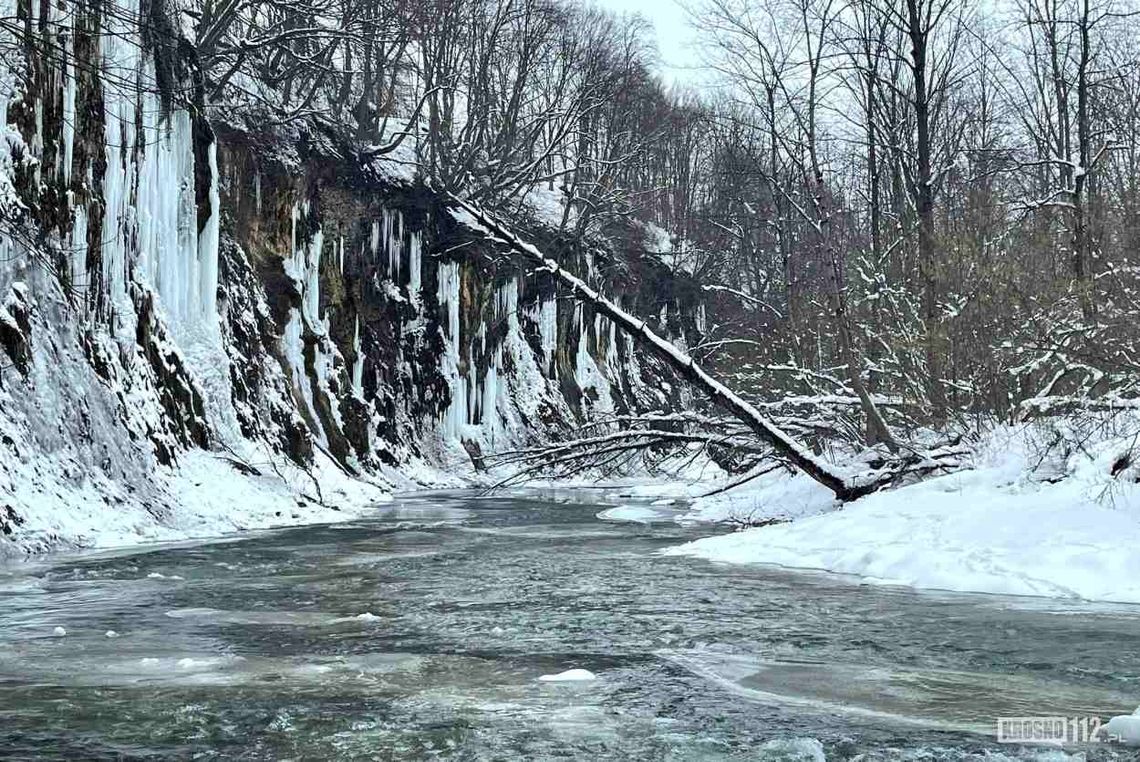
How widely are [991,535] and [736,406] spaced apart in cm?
470

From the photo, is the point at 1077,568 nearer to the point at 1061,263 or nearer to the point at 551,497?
the point at 1061,263

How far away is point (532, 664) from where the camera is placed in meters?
6.23

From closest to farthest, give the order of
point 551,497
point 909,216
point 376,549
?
point 376,549 → point 909,216 → point 551,497

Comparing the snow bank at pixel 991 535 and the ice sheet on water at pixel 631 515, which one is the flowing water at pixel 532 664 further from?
the ice sheet on water at pixel 631 515

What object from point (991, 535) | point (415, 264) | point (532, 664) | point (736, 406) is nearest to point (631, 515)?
point (736, 406)

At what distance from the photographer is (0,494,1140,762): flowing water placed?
456 centimetres

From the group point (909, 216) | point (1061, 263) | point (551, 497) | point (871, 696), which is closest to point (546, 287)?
point (551, 497)

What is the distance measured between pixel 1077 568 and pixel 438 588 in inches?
197

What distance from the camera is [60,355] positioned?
14031 millimetres

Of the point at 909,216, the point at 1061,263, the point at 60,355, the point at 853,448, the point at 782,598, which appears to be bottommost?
the point at 782,598

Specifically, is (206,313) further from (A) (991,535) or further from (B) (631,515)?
(A) (991,535)

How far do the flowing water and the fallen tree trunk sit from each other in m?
3.47

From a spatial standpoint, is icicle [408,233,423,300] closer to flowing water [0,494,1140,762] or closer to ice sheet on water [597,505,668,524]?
ice sheet on water [597,505,668,524]

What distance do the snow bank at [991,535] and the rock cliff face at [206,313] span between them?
4.38 meters
